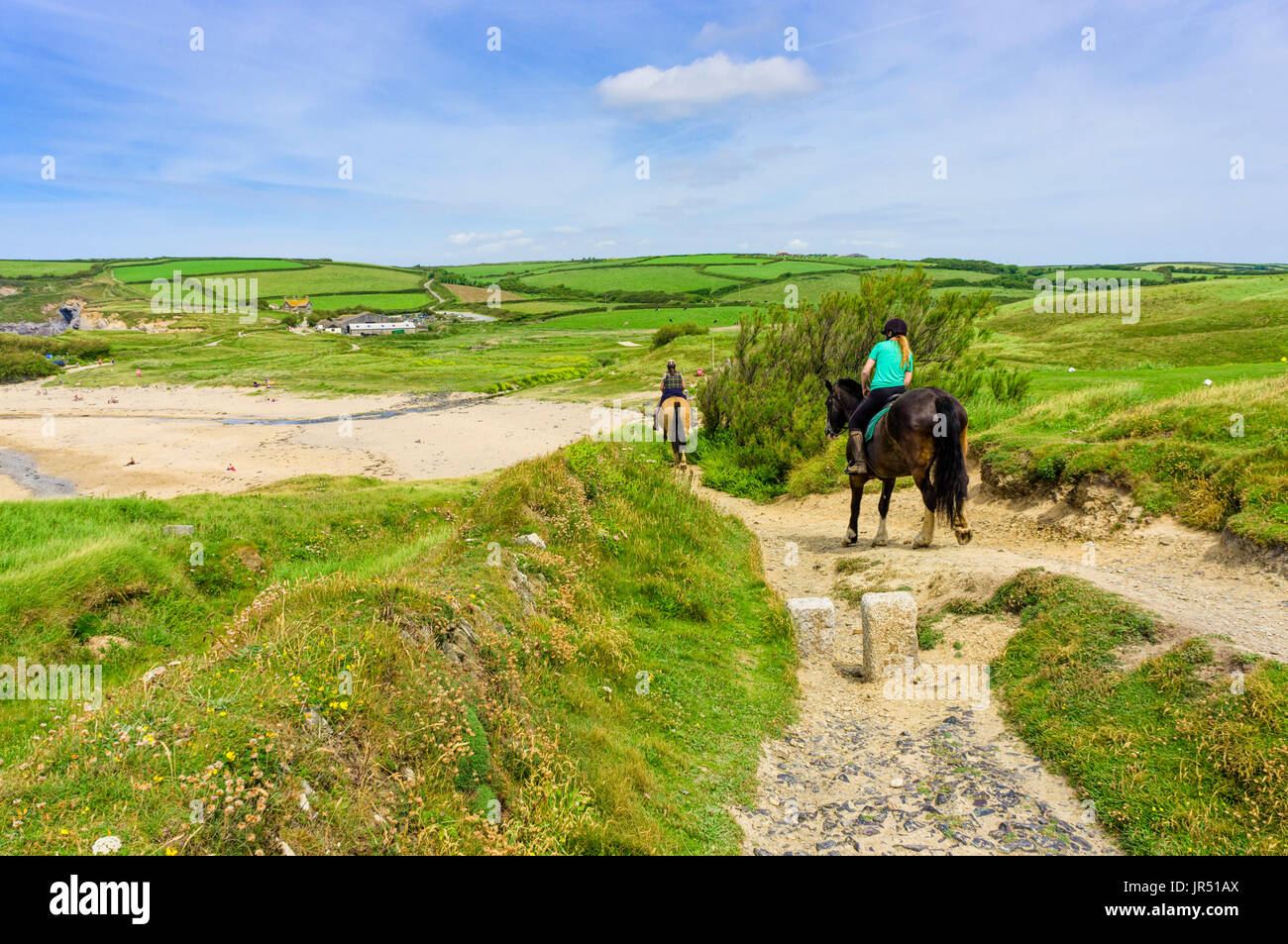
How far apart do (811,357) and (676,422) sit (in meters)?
5.55

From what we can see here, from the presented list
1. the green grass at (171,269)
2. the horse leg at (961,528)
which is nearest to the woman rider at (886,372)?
the horse leg at (961,528)

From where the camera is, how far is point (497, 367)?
253 feet

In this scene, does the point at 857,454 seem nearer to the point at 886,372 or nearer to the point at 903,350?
the point at 886,372

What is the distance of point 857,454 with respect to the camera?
575 inches

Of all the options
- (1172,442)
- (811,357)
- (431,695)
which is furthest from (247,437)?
(1172,442)

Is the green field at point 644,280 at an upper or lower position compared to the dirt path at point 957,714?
upper

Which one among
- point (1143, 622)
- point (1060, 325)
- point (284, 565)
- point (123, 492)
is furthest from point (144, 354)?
point (1143, 622)

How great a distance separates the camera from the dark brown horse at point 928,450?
40.4 ft

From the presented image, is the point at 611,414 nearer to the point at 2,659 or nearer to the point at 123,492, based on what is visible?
the point at 123,492

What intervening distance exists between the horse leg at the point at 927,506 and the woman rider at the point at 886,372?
157 centimetres

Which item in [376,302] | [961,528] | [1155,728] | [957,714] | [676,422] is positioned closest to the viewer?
[1155,728]

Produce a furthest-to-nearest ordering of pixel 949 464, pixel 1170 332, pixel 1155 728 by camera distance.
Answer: pixel 1170 332
pixel 949 464
pixel 1155 728

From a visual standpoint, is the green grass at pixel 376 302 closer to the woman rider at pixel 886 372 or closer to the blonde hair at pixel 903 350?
the woman rider at pixel 886 372
